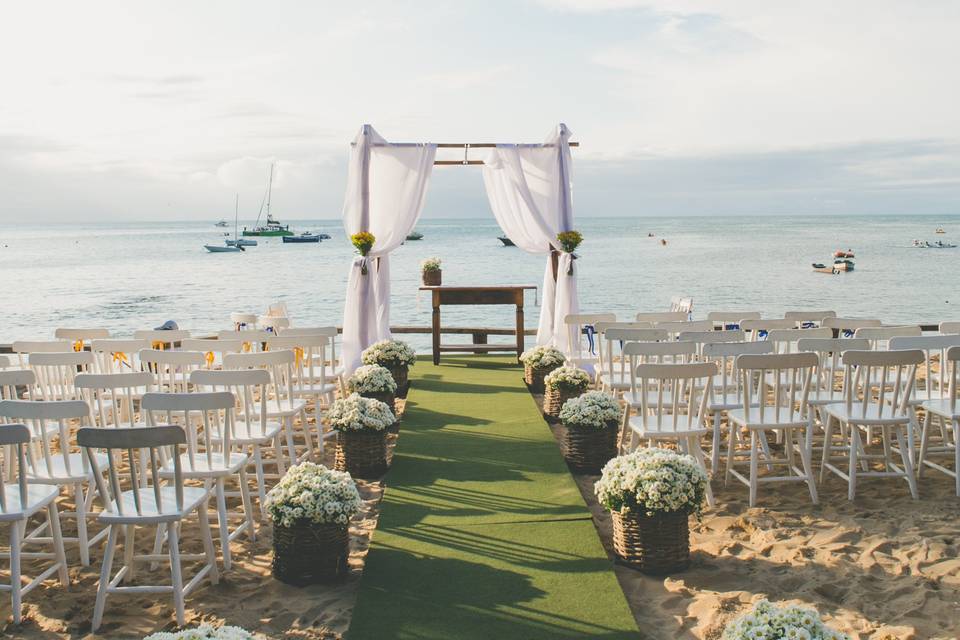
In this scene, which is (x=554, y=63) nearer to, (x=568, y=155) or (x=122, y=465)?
(x=568, y=155)

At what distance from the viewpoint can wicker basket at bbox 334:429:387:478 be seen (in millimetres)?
5223

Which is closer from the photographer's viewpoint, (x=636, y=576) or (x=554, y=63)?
(x=636, y=576)

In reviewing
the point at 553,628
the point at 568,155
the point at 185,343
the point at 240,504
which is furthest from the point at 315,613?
the point at 568,155

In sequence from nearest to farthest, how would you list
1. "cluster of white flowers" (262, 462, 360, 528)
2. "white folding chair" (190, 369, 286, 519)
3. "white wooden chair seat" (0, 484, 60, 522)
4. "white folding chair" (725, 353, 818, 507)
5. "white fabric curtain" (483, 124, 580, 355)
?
1. "white wooden chair seat" (0, 484, 60, 522)
2. "cluster of white flowers" (262, 462, 360, 528)
3. "white folding chair" (190, 369, 286, 519)
4. "white folding chair" (725, 353, 818, 507)
5. "white fabric curtain" (483, 124, 580, 355)

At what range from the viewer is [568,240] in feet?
28.8

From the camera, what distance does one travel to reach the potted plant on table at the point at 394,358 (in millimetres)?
7662

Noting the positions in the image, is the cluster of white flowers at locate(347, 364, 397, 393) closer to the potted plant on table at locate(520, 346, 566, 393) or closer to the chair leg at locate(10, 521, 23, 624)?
the potted plant on table at locate(520, 346, 566, 393)

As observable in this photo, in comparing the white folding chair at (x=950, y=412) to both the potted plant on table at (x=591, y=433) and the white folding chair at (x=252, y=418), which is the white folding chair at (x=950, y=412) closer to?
the potted plant on table at (x=591, y=433)

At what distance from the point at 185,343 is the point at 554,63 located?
7.62 metres

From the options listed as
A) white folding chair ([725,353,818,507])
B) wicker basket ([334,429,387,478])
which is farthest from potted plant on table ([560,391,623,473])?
wicker basket ([334,429,387,478])

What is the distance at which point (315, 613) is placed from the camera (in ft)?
10.9

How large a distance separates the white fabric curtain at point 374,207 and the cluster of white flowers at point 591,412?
3870mm

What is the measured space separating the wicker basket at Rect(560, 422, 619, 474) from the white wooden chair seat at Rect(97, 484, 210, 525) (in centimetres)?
256

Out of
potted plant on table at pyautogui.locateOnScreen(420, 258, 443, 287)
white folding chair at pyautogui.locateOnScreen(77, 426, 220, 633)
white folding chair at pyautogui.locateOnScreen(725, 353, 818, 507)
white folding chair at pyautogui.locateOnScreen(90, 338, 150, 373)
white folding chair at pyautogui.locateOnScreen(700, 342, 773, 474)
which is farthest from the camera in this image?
potted plant on table at pyautogui.locateOnScreen(420, 258, 443, 287)
